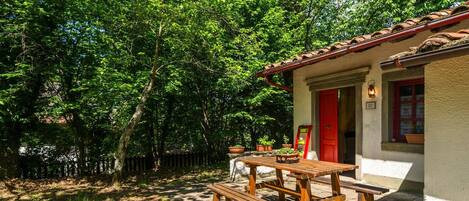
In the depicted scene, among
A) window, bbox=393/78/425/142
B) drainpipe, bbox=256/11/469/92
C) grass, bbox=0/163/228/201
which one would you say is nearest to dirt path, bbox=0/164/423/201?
grass, bbox=0/163/228/201

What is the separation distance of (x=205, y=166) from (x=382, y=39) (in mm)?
8618

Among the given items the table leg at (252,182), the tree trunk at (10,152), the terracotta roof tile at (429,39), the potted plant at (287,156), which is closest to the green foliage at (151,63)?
the tree trunk at (10,152)

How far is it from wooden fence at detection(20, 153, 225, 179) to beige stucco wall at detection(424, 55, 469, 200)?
915 cm

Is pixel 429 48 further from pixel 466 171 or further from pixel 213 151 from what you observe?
pixel 213 151

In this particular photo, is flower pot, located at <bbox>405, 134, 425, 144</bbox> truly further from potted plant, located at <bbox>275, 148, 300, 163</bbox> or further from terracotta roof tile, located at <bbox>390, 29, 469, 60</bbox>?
terracotta roof tile, located at <bbox>390, 29, 469, 60</bbox>

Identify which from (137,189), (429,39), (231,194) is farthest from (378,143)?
(137,189)

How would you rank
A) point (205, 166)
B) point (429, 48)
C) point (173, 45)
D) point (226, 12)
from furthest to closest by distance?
point (205, 166) → point (226, 12) → point (173, 45) → point (429, 48)

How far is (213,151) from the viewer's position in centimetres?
1277

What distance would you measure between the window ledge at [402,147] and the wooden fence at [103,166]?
25.5ft

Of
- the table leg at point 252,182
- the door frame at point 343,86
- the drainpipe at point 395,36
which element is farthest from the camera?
the door frame at point 343,86

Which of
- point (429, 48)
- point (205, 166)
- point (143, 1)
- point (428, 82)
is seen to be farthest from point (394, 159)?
point (205, 166)

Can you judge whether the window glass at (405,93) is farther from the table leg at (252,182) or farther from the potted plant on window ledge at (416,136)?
the table leg at (252,182)

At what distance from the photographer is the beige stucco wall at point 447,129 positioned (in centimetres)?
373

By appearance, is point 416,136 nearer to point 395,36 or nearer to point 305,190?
point 395,36
